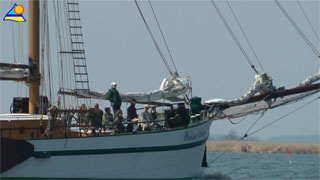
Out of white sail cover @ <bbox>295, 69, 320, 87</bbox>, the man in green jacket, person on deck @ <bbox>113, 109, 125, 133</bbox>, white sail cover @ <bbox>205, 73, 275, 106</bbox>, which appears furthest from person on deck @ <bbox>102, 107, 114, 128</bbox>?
white sail cover @ <bbox>295, 69, 320, 87</bbox>

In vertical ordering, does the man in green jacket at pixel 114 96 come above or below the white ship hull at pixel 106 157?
above

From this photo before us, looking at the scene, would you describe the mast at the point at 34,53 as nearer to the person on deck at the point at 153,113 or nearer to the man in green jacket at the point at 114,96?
the man in green jacket at the point at 114,96

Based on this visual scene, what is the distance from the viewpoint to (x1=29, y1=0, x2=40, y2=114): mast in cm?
3597

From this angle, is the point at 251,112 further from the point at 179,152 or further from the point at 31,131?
the point at 31,131

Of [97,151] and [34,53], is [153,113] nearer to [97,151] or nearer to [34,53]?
[97,151]

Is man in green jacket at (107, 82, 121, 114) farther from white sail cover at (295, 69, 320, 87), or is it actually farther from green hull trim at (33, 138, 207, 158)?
white sail cover at (295, 69, 320, 87)

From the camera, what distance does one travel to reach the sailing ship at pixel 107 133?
104ft

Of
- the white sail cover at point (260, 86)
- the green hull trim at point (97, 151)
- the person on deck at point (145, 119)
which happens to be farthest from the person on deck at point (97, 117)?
the white sail cover at point (260, 86)

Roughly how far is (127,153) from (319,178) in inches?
526

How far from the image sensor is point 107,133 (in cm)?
3309

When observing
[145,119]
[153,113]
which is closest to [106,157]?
[145,119]

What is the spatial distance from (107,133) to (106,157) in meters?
1.23

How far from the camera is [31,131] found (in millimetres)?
33031

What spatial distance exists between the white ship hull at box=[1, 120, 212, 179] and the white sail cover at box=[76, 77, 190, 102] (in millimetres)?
3379
